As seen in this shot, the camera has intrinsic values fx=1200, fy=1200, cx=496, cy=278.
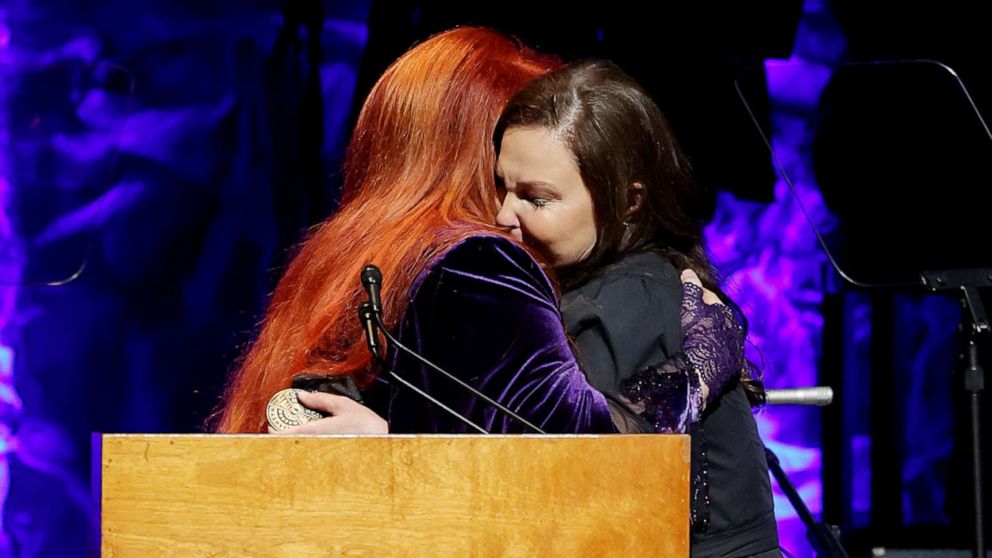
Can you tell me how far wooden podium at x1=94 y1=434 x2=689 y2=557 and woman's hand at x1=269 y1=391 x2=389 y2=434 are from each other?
0.28m

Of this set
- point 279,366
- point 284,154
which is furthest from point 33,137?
point 279,366

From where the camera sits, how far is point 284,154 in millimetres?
3287

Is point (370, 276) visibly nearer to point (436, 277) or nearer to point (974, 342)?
point (436, 277)

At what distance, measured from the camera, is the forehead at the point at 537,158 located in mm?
1718

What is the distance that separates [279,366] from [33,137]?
1.80 m

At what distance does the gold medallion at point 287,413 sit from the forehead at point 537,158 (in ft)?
1.45

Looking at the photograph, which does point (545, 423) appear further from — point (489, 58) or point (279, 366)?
point (489, 58)

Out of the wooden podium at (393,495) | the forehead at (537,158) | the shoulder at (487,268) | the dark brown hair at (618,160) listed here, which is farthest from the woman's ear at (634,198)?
the wooden podium at (393,495)

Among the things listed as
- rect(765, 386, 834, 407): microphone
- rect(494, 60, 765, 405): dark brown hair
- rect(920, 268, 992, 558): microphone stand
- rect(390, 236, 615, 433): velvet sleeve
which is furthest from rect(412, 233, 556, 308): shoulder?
rect(920, 268, 992, 558): microphone stand

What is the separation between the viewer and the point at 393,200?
1.73m

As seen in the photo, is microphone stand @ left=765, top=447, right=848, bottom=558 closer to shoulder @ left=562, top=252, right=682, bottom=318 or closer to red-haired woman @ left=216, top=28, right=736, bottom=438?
shoulder @ left=562, top=252, right=682, bottom=318

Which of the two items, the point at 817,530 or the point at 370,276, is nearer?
the point at 370,276

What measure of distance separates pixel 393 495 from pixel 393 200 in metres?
0.60

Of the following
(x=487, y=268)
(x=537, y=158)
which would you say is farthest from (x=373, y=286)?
(x=537, y=158)
